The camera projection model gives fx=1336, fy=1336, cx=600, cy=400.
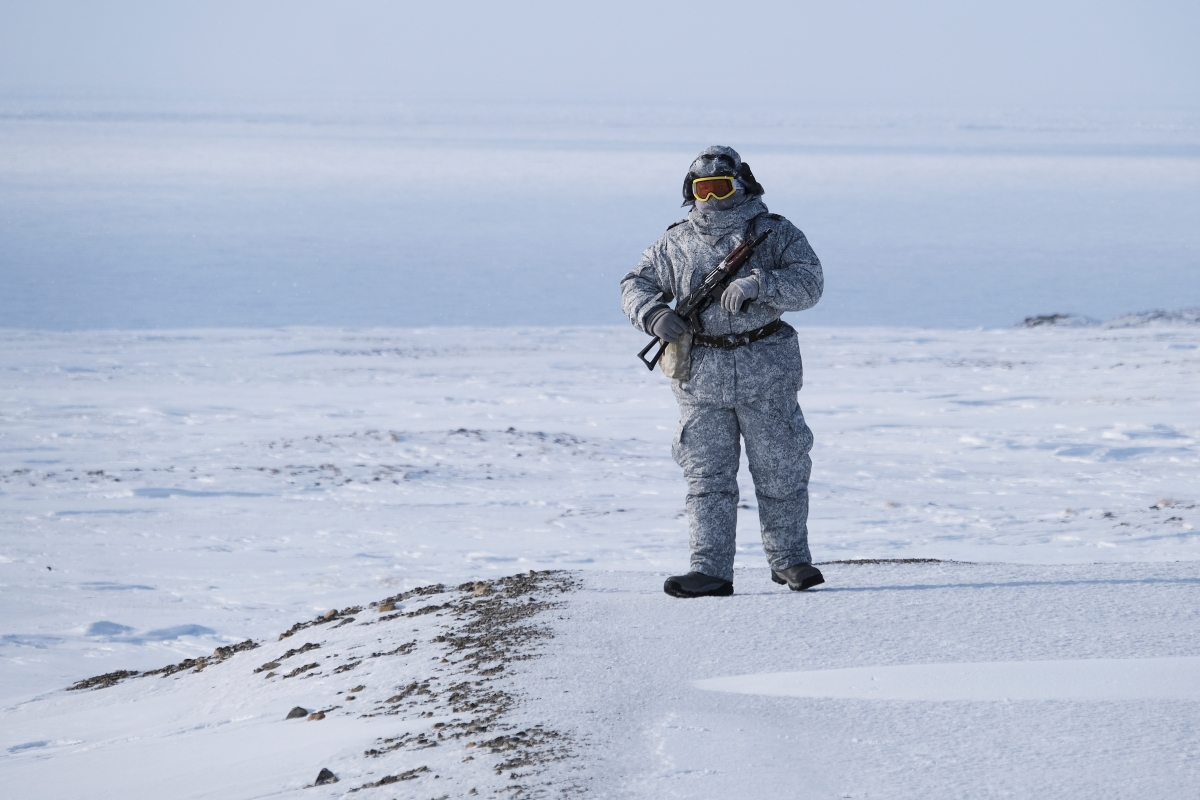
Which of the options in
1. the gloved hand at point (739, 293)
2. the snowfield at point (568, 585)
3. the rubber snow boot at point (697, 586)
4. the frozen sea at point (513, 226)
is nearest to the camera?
the snowfield at point (568, 585)

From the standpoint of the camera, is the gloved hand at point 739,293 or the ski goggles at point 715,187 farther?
the ski goggles at point 715,187

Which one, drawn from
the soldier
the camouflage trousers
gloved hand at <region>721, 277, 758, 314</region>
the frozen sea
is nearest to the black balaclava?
the soldier

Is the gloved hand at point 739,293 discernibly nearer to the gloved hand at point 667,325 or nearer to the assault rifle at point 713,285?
the assault rifle at point 713,285

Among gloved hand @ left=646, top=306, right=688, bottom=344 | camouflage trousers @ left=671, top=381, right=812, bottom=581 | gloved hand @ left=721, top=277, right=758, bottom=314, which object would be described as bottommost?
camouflage trousers @ left=671, top=381, right=812, bottom=581

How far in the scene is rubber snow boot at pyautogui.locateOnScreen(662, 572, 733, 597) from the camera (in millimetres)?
4227

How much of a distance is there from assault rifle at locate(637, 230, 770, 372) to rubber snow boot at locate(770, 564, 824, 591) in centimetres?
81

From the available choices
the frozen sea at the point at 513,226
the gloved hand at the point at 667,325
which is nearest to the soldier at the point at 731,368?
the gloved hand at the point at 667,325

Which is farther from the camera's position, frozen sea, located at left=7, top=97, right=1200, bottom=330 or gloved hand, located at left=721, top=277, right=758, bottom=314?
frozen sea, located at left=7, top=97, right=1200, bottom=330

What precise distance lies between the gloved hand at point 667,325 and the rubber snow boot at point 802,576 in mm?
839

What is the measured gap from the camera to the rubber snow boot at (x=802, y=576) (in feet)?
13.9

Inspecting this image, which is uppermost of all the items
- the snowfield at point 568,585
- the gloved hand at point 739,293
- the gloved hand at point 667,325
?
the gloved hand at point 739,293

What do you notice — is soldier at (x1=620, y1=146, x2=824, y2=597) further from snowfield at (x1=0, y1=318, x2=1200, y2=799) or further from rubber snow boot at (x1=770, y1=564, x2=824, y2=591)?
snowfield at (x1=0, y1=318, x2=1200, y2=799)

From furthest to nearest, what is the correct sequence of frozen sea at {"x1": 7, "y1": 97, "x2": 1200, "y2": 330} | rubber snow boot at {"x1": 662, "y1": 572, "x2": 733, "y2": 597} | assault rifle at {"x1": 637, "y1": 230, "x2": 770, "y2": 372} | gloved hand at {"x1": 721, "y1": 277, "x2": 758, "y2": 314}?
frozen sea at {"x1": 7, "y1": 97, "x2": 1200, "y2": 330}, rubber snow boot at {"x1": 662, "y1": 572, "x2": 733, "y2": 597}, assault rifle at {"x1": 637, "y1": 230, "x2": 770, "y2": 372}, gloved hand at {"x1": 721, "y1": 277, "x2": 758, "y2": 314}

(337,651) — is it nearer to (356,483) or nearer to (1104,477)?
(356,483)
